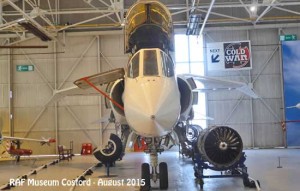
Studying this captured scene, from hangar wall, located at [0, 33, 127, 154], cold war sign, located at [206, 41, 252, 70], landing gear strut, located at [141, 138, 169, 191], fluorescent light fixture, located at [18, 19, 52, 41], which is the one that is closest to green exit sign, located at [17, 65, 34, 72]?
hangar wall, located at [0, 33, 127, 154]

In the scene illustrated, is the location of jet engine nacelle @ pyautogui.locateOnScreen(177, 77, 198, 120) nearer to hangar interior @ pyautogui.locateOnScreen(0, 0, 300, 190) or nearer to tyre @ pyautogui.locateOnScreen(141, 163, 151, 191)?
tyre @ pyautogui.locateOnScreen(141, 163, 151, 191)

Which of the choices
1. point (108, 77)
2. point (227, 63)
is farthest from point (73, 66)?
point (108, 77)

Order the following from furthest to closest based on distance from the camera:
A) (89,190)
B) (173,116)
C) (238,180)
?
(238,180), (89,190), (173,116)

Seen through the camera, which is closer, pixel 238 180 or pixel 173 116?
pixel 173 116

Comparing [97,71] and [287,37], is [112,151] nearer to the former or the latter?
[97,71]

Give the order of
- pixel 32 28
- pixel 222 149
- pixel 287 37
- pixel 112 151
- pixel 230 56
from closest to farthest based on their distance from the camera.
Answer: pixel 222 149
pixel 112 151
pixel 32 28
pixel 230 56
pixel 287 37

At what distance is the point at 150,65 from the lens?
287 inches

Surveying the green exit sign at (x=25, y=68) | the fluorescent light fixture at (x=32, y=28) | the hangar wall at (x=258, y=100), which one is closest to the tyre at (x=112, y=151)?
the fluorescent light fixture at (x=32, y=28)

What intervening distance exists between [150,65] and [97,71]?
14.8 m

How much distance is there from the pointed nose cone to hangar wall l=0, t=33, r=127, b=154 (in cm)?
1488

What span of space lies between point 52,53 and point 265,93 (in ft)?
40.5

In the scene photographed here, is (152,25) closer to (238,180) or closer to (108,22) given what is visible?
(238,180)

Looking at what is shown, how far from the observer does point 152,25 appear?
8.57 m

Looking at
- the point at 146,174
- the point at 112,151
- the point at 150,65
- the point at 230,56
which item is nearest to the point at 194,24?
the point at 230,56
